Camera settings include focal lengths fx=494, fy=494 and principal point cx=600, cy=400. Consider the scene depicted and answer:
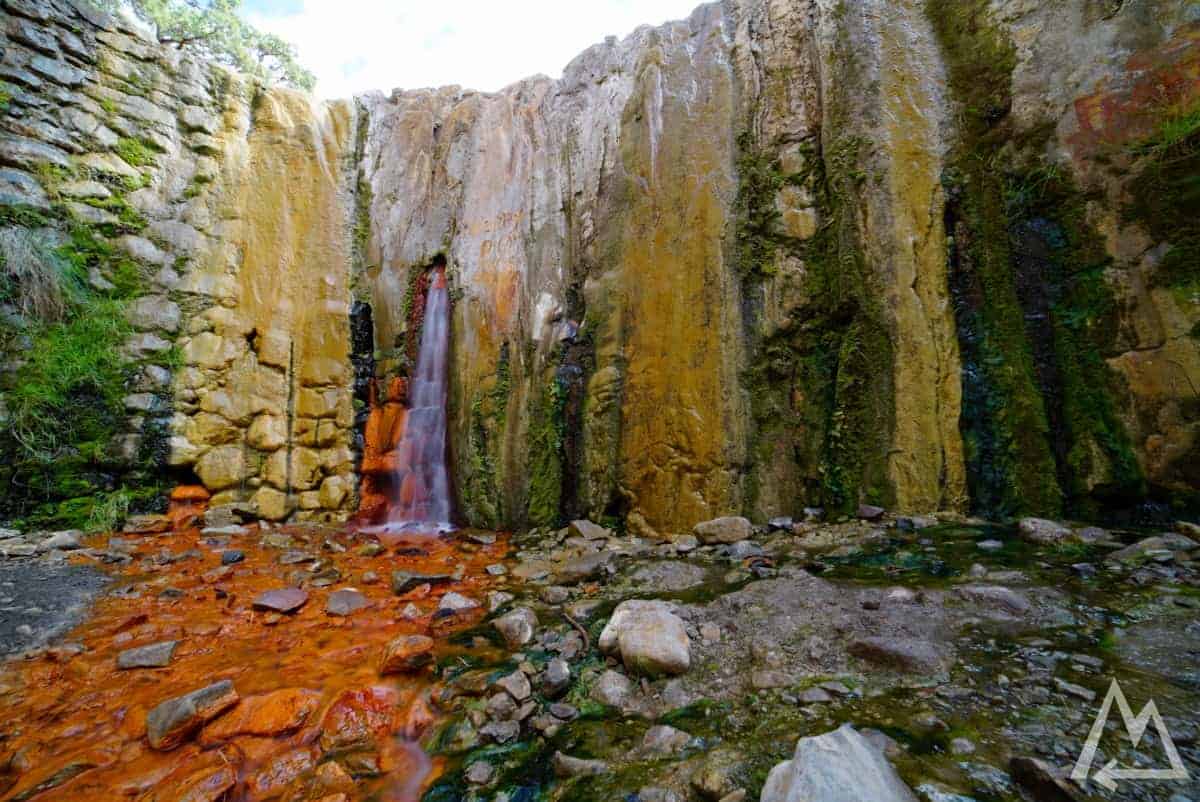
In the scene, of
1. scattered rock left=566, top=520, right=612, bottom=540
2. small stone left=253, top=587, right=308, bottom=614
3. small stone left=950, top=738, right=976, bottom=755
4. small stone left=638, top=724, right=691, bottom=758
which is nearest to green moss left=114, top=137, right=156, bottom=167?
small stone left=253, top=587, right=308, bottom=614

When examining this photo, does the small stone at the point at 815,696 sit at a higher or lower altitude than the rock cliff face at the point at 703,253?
lower

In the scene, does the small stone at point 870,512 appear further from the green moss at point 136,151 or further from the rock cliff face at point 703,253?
the green moss at point 136,151

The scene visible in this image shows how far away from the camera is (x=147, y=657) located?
268 centimetres

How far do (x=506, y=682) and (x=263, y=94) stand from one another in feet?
27.4

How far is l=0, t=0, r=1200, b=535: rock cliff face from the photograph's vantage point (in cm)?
354

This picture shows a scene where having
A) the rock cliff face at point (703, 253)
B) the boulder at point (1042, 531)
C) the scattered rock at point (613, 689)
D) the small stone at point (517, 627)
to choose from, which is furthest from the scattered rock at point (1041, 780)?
the rock cliff face at point (703, 253)

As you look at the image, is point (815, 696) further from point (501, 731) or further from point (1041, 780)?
point (501, 731)

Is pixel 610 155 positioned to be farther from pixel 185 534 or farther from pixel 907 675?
pixel 185 534

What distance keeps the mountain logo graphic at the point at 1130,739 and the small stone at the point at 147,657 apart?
3.89m

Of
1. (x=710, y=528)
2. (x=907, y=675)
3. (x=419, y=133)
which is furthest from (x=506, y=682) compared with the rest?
(x=419, y=133)

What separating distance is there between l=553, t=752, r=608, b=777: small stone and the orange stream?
522mm

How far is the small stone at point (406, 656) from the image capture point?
2588 mm

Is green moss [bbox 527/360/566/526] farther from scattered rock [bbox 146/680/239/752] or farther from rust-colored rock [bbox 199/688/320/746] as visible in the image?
scattered rock [bbox 146/680/239/752]

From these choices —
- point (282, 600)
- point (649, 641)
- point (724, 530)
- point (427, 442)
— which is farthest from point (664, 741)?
point (427, 442)
